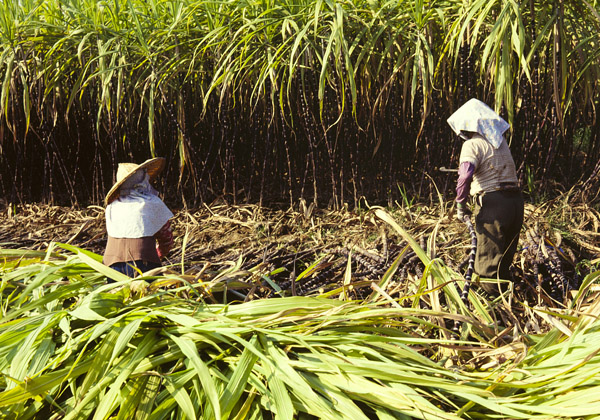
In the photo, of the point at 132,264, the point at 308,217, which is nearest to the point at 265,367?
the point at 132,264

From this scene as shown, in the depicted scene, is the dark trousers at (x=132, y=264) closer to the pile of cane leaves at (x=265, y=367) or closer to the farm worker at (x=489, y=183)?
the pile of cane leaves at (x=265, y=367)

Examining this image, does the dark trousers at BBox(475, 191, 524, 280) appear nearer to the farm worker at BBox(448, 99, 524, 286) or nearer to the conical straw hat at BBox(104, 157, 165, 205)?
the farm worker at BBox(448, 99, 524, 286)

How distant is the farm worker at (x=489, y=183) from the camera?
2.32 m

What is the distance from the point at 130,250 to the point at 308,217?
144 cm

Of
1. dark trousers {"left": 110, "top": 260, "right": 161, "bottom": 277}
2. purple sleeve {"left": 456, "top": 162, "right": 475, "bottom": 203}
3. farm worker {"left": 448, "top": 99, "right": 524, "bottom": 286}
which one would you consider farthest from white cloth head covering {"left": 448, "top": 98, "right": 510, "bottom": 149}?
dark trousers {"left": 110, "top": 260, "right": 161, "bottom": 277}

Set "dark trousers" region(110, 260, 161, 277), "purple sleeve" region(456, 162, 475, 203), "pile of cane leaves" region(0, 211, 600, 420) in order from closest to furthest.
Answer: "pile of cane leaves" region(0, 211, 600, 420)
"dark trousers" region(110, 260, 161, 277)
"purple sleeve" region(456, 162, 475, 203)

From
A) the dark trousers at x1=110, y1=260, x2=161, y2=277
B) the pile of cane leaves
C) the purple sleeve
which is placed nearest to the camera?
the pile of cane leaves

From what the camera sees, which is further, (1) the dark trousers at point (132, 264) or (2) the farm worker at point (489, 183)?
(2) the farm worker at point (489, 183)

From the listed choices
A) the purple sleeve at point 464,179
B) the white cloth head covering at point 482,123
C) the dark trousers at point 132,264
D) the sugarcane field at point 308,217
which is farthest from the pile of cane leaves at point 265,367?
the white cloth head covering at point 482,123

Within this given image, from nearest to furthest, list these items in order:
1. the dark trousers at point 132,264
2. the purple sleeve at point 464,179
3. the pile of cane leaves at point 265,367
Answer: the pile of cane leaves at point 265,367 < the dark trousers at point 132,264 < the purple sleeve at point 464,179

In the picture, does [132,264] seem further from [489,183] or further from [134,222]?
[489,183]

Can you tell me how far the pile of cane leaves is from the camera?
1.08 metres

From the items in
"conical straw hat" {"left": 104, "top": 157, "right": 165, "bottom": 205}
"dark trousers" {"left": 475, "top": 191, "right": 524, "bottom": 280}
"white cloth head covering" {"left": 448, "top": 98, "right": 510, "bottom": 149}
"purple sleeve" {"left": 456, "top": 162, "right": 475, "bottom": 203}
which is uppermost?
"white cloth head covering" {"left": 448, "top": 98, "right": 510, "bottom": 149}

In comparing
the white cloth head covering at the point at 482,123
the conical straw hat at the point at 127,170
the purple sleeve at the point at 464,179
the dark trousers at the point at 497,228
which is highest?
the white cloth head covering at the point at 482,123
